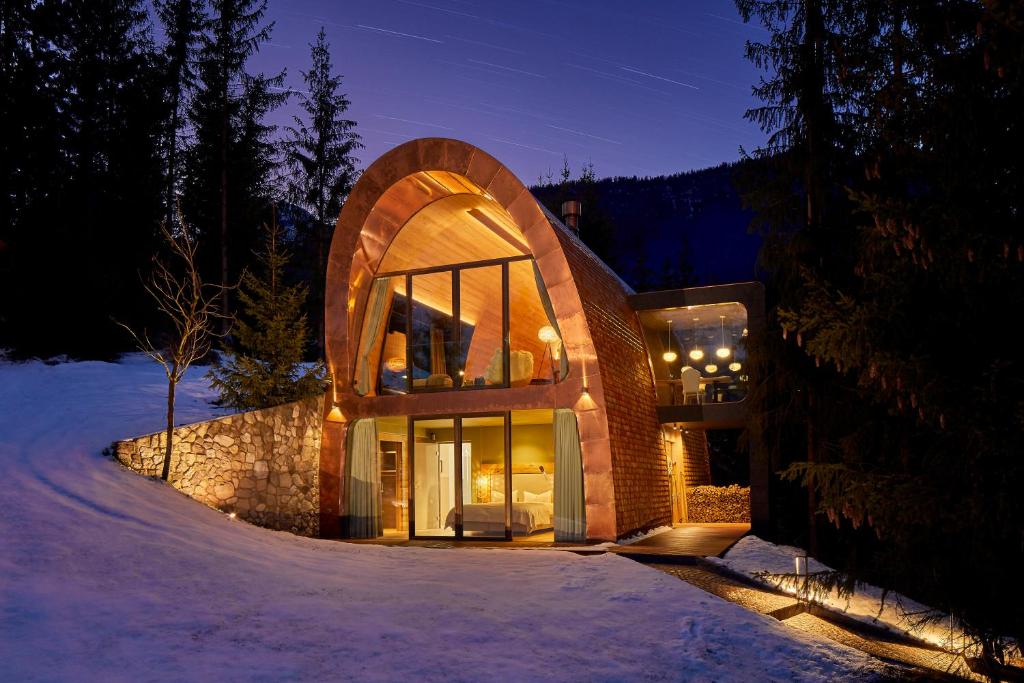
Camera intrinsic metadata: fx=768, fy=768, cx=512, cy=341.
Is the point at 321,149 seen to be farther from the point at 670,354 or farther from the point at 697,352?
the point at 697,352

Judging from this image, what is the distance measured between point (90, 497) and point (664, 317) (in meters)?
A: 9.44

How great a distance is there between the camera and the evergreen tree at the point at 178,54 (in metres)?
22.9

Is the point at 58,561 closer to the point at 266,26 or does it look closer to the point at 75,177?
the point at 75,177

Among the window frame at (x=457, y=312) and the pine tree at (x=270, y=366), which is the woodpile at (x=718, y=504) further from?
the pine tree at (x=270, y=366)

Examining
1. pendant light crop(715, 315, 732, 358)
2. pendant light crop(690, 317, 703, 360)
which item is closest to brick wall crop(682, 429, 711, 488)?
pendant light crop(690, 317, 703, 360)

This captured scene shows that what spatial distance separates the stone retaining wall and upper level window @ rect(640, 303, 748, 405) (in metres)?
6.04

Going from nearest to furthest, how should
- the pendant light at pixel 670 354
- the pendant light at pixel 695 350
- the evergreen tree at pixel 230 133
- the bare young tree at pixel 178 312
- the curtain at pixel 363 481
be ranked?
the bare young tree at pixel 178 312 → the curtain at pixel 363 481 → the pendant light at pixel 695 350 → the pendant light at pixel 670 354 → the evergreen tree at pixel 230 133

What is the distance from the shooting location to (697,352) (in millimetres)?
13742

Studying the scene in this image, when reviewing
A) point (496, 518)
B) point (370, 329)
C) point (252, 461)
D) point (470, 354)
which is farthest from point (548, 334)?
point (252, 461)

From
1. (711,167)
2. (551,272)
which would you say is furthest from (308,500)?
(711,167)

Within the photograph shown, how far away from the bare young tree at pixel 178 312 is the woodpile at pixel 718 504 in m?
9.89

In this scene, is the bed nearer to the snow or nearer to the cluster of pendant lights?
the snow

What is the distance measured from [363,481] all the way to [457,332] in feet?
8.87

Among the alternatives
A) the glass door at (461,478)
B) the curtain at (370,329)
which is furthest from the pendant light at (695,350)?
the curtain at (370,329)
